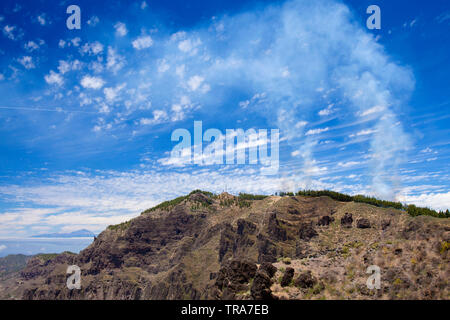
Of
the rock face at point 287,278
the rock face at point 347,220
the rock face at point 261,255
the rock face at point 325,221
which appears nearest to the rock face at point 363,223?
the rock face at point 261,255

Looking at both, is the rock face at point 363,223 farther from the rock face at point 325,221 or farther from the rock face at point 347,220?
the rock face at point 325,221

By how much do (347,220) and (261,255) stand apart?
23.3 meters

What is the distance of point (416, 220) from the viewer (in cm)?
4622

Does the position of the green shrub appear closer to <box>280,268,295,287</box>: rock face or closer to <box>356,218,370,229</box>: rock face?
<box>356,218,370,229</box>: rock face

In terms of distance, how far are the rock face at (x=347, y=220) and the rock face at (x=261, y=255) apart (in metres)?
0.26

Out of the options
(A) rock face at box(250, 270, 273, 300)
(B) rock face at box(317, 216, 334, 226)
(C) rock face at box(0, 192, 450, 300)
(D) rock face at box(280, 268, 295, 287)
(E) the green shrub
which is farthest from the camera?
(B) rock face at box(317, 216, 334, 226)

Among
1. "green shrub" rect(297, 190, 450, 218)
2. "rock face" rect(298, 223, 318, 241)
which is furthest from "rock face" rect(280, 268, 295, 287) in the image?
"green shrub" rect(297, 190, 450, 218)

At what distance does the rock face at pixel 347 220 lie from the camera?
61378mm

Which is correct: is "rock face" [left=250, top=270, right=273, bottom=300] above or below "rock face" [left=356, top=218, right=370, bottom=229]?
below

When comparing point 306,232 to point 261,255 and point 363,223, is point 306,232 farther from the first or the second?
point 363,223

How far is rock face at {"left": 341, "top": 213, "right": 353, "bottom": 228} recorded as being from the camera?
61.4 meters

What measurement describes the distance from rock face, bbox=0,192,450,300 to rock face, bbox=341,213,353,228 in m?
0.26

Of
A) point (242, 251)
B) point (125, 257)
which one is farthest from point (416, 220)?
point (125, 257)
